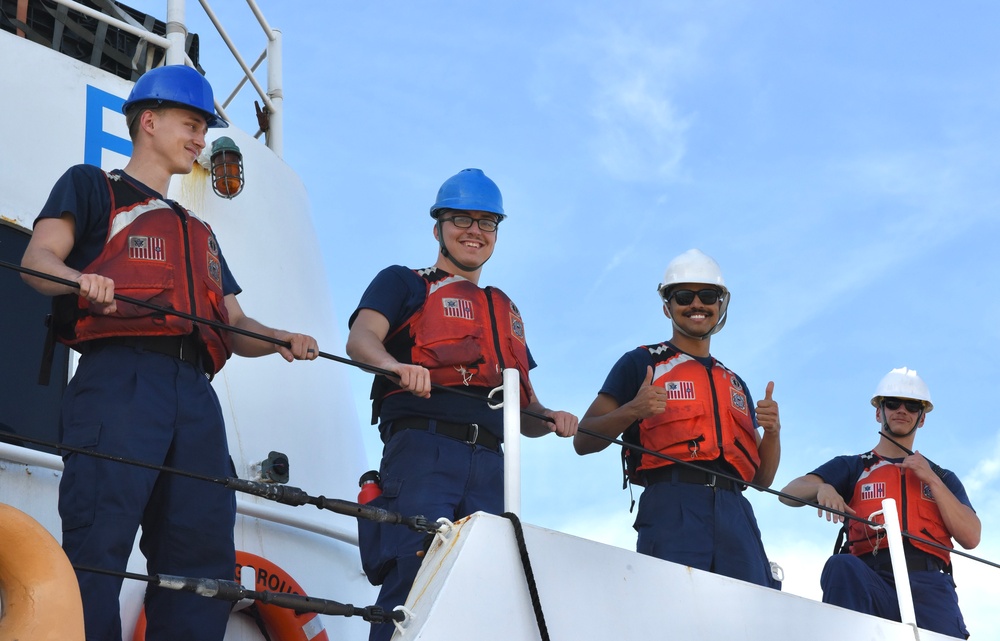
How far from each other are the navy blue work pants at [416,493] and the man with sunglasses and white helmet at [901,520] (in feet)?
6.19

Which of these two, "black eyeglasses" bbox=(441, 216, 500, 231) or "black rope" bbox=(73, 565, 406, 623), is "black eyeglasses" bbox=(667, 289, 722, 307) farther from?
"black rope" bbox=(73, 565, 406, 623)

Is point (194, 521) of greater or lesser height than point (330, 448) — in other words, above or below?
below

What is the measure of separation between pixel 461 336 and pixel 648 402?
80 centimetres

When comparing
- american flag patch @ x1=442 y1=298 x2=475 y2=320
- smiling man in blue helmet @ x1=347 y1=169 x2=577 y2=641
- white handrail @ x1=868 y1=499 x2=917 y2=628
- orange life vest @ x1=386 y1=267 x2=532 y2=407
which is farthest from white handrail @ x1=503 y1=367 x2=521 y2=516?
white handrail @ x1=868 y1=499 x2=917 y2=628

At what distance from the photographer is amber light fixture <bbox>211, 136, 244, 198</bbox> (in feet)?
20.6

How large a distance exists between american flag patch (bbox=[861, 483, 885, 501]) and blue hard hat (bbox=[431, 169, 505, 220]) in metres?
2.39

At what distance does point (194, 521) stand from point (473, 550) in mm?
834

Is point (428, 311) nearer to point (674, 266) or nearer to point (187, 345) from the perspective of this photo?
point (187, 345)

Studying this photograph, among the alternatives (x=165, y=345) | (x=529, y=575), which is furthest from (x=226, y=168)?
(x=529, y=575)

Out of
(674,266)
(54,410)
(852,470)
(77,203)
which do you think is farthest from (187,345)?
(852,470)

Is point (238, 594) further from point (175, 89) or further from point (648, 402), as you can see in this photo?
point (648, 402)

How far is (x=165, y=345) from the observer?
4.13 metres

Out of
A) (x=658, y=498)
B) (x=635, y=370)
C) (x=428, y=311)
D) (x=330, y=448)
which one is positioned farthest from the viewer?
(x=330, y=448)

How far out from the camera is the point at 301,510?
5.75 meters
